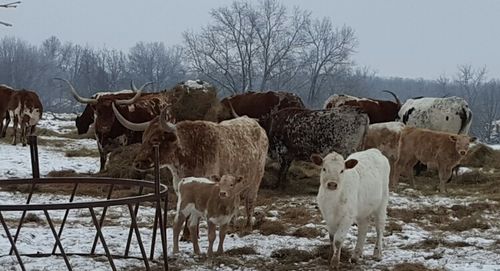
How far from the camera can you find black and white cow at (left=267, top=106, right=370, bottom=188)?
43.0 ft

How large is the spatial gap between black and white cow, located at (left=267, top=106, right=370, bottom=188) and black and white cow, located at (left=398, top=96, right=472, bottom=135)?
15.5 ft

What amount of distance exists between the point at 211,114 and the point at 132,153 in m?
2.17

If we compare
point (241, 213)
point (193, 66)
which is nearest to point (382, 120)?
point (241, 213)

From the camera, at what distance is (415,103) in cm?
1814

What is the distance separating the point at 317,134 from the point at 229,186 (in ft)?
21.2

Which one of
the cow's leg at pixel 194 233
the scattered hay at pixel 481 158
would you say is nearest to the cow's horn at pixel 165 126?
the cow's leg at pixel 194 233

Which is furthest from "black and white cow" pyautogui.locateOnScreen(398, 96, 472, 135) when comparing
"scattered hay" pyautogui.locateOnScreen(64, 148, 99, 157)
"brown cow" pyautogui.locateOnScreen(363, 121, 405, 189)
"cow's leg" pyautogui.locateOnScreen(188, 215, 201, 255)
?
"cow's leg" pyautogui.locateOnScreen(188, 215, 201, 255)

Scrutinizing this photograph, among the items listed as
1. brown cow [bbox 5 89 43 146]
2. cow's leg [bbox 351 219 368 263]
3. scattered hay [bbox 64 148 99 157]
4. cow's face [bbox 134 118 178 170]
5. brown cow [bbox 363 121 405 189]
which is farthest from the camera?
brown cow [bbox 5 89 43 146]

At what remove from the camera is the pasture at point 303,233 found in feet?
22.5

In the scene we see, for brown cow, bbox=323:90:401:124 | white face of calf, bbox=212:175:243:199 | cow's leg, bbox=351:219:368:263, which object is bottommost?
cow's leg, bbox=351:219:368:263

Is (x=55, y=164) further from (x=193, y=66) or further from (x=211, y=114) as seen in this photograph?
(x=193, y=66)

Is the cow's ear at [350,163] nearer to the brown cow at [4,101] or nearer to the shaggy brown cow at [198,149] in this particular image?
the shaggy brown cow at [198,149]

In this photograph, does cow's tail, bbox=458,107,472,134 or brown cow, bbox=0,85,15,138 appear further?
brown cow, bbox=0,85,15,138

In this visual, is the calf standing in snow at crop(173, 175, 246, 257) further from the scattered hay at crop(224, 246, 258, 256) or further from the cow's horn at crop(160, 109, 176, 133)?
the cow's horn at crop(160, 109, 176, 133)
